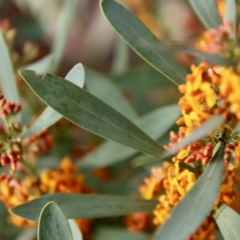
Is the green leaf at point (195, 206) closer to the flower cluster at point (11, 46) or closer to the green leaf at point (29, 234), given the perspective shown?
the green leaf at point (29, 234)

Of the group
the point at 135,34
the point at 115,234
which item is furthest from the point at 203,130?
the point at 115,234

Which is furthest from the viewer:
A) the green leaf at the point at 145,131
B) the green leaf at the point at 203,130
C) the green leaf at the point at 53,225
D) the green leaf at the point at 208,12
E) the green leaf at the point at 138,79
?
the green leaf at the point at 138,79

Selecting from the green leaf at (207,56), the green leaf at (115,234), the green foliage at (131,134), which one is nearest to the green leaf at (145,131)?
the green foliage at (131,134)

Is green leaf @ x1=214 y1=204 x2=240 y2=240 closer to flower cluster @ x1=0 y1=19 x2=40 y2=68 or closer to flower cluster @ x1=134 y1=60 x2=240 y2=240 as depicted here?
flower cluster @ x1=134 y1=60 x2=240 y2=240

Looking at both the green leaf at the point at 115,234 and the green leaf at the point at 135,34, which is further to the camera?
the green leaf at the point at 115,234

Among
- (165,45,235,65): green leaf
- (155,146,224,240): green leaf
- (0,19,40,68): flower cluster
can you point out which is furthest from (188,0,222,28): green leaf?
(0,19,40,68): flower cluster

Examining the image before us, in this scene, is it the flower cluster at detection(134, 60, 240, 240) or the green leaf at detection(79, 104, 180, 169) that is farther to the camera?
the green leaf at detection(79, 104, 180, 169)

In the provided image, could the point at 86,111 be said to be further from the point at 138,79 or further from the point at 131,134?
the point at 138,79
